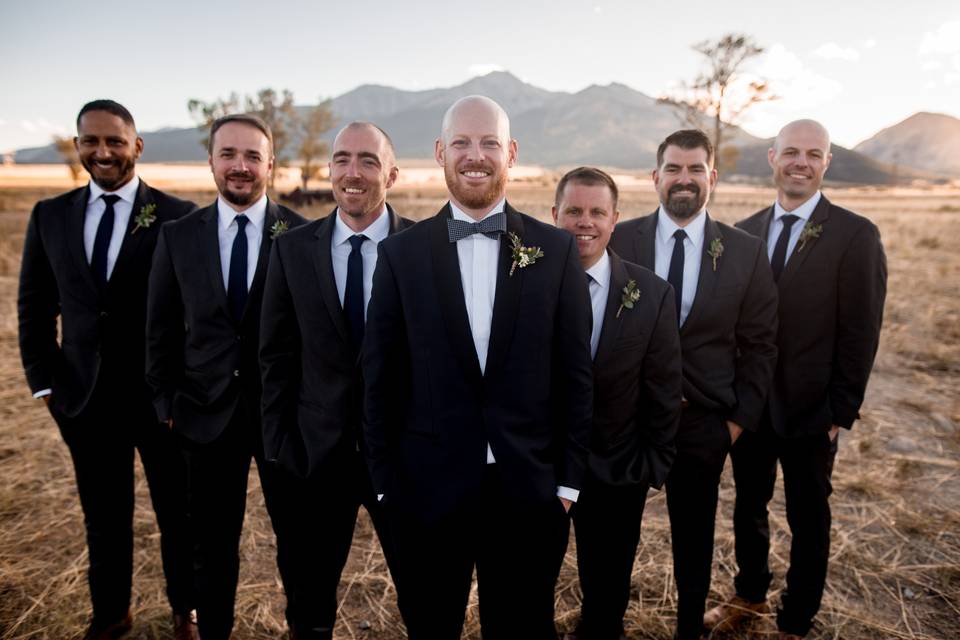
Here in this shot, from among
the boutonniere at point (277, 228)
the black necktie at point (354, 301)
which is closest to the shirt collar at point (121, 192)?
the boutonniere at point (277, 228)

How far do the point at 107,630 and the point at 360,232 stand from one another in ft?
10.4

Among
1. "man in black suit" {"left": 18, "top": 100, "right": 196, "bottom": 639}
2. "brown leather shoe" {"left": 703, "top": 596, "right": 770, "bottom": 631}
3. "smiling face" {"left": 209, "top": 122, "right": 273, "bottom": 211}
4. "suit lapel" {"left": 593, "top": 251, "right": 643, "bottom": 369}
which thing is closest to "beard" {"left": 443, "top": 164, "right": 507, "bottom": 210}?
"suit lapel" {"left": 593, "top": 251, "right": 643, "bottom": 369}

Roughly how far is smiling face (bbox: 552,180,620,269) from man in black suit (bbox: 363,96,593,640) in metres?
0.45

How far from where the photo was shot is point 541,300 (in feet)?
8.12

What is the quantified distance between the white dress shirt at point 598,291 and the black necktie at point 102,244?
120 inches

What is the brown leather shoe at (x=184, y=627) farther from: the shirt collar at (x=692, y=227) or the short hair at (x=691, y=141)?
the short hair at (x=691, y=141)

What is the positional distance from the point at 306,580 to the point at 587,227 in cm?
265

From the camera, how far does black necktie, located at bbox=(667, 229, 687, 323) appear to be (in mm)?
3350

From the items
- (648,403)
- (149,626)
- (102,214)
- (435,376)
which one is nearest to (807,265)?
(648,403)

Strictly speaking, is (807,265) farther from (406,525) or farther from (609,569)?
(406,525)

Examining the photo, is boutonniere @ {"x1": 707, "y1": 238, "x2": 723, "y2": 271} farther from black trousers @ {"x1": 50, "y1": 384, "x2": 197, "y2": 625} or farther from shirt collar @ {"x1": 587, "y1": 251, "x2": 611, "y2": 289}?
black trousers @ {"x1": 50, "y1": 384, "x2": 197, "y2": 625}

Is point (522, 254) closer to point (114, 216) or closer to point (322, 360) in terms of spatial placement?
point (322, 360)

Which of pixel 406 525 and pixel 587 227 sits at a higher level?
pixel 587 227

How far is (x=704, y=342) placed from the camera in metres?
3.26
